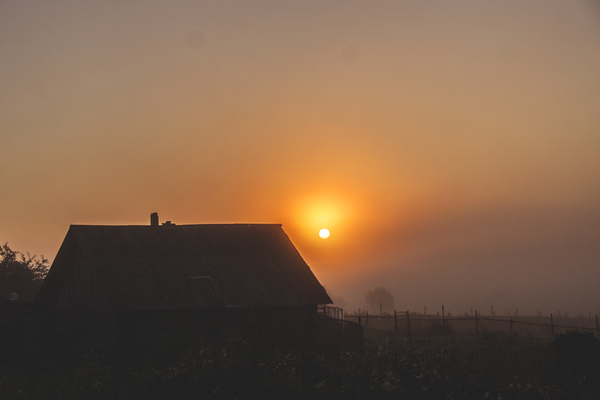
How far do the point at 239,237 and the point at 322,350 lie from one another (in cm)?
870

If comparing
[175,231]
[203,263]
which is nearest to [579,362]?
[203,263]

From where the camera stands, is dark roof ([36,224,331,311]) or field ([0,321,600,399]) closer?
field ([0,321,600,399])

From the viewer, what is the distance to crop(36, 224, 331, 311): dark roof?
28688 millimetres

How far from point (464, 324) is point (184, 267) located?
44.9 metres

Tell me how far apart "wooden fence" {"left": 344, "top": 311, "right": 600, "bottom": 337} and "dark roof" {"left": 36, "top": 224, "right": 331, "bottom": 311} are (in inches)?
199

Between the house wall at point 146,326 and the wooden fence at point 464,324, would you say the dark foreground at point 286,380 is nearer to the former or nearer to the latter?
the wooden fence at point 464,324

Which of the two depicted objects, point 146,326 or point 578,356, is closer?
point 578,356

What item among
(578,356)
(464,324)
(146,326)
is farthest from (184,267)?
(464,324)

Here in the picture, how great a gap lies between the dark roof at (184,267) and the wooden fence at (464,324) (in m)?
5.06

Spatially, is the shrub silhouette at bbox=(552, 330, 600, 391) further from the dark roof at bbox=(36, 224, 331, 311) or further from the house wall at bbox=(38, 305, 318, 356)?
the dark roof at bbox=(36, 224, 331, 311)

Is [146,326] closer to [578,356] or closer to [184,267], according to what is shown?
[184,267]

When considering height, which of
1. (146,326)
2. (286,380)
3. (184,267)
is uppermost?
(184,267)

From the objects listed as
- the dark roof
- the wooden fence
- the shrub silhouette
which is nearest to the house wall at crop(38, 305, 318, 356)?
the dark roof

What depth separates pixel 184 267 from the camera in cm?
3094
